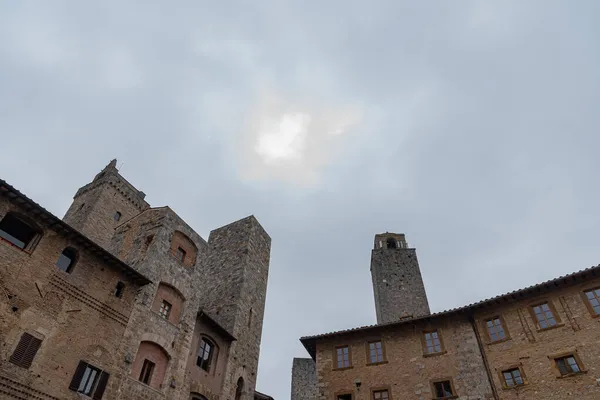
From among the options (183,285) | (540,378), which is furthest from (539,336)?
(183,285)

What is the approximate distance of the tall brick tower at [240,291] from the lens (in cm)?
2388

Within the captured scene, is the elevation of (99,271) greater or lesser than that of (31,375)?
greater

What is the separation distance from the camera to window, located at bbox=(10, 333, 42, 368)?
13.4 metres

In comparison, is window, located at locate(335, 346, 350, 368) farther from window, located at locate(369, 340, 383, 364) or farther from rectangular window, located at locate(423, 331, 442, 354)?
rectangular window, located at locate(423, 331, 442, 354)

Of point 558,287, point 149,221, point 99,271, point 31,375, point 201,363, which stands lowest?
point 31,375

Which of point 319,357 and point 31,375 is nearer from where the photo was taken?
point 31,375

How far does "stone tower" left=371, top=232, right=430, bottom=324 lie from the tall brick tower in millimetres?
14551

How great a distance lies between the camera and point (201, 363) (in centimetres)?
2123

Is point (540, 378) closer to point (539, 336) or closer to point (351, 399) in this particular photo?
point (539, 336)

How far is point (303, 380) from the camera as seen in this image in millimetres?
39938

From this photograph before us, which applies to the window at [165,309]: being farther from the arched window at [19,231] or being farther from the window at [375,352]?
the window at [375,352]

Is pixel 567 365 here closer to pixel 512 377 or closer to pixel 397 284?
pixel 512 377

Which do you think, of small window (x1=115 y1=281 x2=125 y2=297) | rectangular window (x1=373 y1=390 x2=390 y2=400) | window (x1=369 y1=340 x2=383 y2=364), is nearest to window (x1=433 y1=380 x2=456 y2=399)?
rectangular window (x1=373 y1=390 x2=390 y2=400)

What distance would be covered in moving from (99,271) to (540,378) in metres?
20.2
